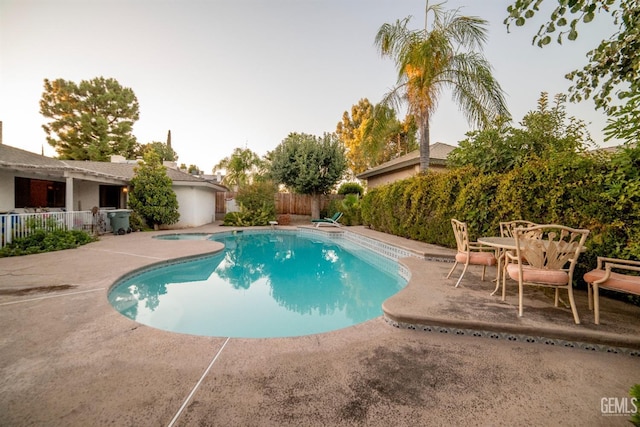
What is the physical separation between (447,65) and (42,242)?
14.2 meters

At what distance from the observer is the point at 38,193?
11797 millimetres

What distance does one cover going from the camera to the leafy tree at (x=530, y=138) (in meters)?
6.01

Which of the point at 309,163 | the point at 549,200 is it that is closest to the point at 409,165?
the point at 309,163

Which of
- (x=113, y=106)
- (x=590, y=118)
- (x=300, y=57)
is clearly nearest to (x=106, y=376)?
(x=590, y=118)

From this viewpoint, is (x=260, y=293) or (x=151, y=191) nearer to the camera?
(x=260, y=293)

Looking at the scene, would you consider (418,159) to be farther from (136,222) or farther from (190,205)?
(136,222)

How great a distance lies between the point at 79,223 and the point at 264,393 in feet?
40.8

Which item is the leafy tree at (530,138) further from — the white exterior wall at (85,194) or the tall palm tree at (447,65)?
the white exterior wall at (85,194)

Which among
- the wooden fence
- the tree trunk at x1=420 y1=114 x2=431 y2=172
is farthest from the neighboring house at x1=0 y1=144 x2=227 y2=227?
the tree trunk at x1=420 y1=114 x2=431 y2=172

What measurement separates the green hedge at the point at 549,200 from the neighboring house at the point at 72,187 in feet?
40.4

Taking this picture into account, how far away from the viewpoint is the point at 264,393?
2.07 m

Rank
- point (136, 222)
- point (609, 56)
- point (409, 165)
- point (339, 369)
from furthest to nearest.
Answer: point (409, 165)
point (136, 222)
point (609, 56)
point (339, 369)

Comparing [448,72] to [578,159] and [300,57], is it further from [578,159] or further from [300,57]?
[300,57]

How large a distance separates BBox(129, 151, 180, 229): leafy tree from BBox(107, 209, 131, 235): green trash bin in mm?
1267
